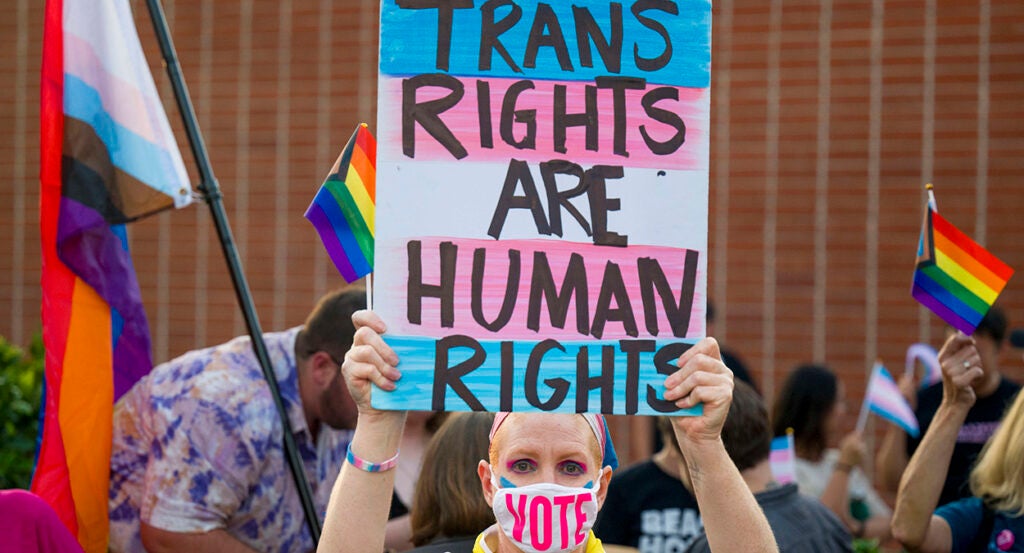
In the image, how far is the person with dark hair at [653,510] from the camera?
4.16m

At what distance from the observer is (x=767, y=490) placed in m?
3.69

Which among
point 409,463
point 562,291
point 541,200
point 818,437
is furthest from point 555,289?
point 818,437

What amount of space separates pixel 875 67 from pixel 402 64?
4867mm

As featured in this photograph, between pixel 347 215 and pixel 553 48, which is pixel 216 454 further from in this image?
pixel 553 48

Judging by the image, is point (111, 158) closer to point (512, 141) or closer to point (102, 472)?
point (102, 472)

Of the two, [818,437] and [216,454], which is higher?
[216,454]

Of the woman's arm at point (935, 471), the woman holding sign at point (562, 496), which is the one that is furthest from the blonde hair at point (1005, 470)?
the woman holding sign at point (562, 496)

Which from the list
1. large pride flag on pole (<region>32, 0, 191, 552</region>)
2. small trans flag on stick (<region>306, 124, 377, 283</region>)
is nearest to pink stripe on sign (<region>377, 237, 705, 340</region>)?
small trans flag on stick (<region>306, 124, 377, 283</region>)

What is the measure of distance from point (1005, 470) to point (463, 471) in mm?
1647

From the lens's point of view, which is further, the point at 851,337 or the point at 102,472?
the point at 851,337

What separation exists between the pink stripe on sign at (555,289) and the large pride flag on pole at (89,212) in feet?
4.82

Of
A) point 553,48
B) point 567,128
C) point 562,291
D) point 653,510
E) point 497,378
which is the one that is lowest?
point 653,510

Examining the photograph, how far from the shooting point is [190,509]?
3535 millimetres

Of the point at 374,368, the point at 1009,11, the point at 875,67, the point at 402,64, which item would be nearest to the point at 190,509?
the point at 374,368
